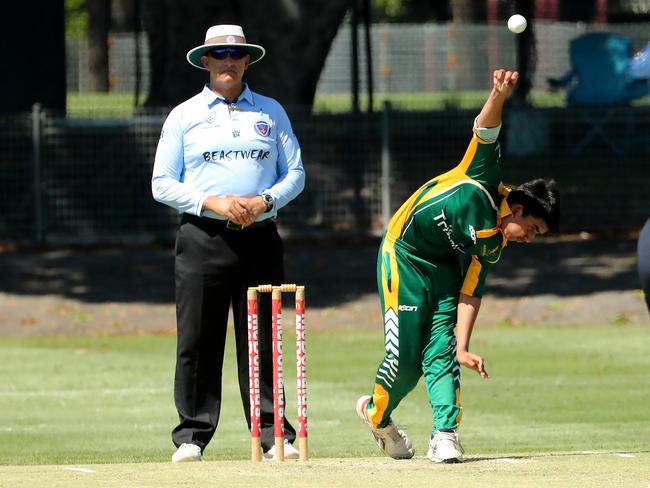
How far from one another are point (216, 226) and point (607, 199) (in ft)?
A: 44.9

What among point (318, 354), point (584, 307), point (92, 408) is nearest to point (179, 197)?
point (92, 408)

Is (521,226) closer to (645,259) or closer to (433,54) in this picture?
(645,259)

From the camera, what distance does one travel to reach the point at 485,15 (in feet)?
190

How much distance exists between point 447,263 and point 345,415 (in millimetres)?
3140

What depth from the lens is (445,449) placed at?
834 cm

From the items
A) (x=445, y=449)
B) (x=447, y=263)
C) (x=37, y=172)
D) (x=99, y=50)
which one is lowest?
(x=445, y=449)

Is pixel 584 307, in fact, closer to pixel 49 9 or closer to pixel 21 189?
pixel 21 189

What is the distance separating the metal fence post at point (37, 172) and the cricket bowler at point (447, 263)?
13.0m

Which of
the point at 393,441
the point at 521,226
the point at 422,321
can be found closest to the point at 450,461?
the point at 393,441

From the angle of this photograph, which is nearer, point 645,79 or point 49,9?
point 49,9

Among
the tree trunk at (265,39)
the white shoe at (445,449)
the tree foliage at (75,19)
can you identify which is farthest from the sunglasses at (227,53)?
the tree foliage at (75,19)

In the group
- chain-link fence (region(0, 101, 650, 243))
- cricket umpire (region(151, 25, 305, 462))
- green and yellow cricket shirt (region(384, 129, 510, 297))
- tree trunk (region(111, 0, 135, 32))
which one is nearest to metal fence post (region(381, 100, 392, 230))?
chain-link fence (region(0, 101, 650, 243))

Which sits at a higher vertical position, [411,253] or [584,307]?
[411,253]

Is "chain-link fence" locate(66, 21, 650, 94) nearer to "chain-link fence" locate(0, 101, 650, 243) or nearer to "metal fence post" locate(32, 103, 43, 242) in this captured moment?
"chain-link fence" locate(0, 101, 650, 243)
